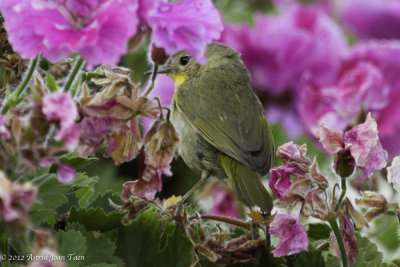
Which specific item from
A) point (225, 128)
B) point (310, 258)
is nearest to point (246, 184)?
point (225, 128)

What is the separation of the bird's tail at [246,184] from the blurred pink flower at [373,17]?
48.1 inches

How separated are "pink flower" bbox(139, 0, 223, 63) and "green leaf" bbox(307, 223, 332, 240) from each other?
434 mm

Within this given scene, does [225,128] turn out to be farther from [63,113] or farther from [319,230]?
[63,113]

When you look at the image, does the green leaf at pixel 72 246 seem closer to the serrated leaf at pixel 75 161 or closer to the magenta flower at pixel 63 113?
the serrated leaf at pixel 75 161

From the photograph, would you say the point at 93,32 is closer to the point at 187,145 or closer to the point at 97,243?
the point at 97,243

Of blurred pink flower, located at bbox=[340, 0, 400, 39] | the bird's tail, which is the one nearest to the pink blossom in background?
the bird's tail

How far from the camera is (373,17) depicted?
2613 millimetres

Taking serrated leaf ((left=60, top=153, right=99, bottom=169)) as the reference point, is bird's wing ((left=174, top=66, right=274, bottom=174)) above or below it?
below

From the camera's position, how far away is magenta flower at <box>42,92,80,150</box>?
714 millimetres

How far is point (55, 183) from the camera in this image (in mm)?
853

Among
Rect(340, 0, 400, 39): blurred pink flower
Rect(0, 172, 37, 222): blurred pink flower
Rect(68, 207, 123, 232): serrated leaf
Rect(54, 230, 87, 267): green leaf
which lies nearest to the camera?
Rect(0, 172, 37, 222): blurred pink flower

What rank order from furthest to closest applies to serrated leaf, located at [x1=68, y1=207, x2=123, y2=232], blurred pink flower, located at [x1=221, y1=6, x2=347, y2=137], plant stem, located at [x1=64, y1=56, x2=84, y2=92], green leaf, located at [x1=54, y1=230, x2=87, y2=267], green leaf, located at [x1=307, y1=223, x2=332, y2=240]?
blurred pink flower, located at [x1=221, y1=6, x2=347, y2=137] < green leaf, located at [x1=307, y1=223, x2=332, y2=240] < serrated leaf, located at [x1=68, y1=207, x2=123, y2=232] < green leaf, located at [x1=54, y1=230, x2=87, y2=267] < plant stem, located at [x1=64, y1=56, x2=84, y2=92]

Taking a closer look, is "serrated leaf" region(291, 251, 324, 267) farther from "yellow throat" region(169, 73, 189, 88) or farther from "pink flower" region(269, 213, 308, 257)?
"yellow throat" region(169, 73, 189, 88)

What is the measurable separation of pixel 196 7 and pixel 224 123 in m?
0.79
